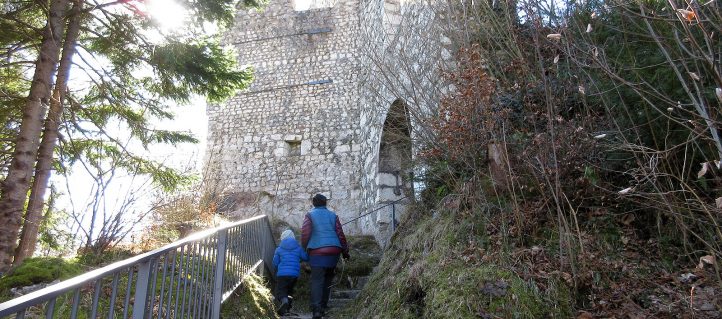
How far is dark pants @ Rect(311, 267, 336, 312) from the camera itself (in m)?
5.34

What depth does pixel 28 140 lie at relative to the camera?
507 cm

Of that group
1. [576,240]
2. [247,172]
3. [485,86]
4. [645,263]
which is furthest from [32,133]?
[247,172]

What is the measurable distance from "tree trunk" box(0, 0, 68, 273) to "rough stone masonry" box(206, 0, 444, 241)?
23.4 ft

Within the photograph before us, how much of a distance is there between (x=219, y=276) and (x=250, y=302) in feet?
3.38

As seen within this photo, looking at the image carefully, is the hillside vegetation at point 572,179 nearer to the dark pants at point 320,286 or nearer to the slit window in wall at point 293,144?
the dark pants at point 320,286

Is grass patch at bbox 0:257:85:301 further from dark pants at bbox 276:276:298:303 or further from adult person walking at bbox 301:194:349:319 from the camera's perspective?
adult person walking at bbox 301:194:349:319

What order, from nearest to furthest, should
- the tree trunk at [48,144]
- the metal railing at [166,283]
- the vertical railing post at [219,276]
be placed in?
the metal railing at [166,283] < the vertical railing post at [219,276] < the tree trunk at [48,144]

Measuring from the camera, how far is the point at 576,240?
140 inches

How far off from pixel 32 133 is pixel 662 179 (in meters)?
5.70

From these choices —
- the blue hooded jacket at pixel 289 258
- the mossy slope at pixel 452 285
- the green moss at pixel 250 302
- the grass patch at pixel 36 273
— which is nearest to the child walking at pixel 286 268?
the blue hooded jacket at pixel 289 258

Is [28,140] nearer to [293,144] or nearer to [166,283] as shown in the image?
[166,283]

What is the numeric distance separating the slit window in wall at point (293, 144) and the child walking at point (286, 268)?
7706 mm

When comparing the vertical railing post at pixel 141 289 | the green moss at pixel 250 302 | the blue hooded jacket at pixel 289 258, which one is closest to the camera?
the vertical railing post at pixel 141 289

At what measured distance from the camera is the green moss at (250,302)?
4371 mm
